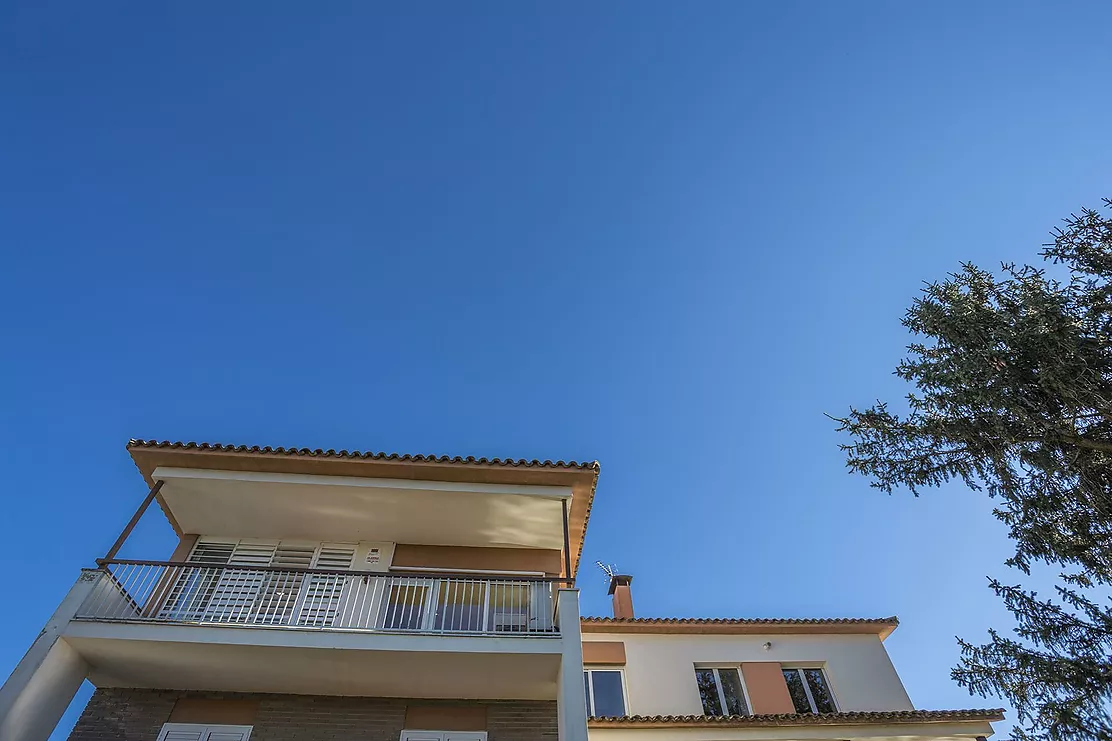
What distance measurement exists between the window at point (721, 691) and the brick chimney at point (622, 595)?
2.08 meters

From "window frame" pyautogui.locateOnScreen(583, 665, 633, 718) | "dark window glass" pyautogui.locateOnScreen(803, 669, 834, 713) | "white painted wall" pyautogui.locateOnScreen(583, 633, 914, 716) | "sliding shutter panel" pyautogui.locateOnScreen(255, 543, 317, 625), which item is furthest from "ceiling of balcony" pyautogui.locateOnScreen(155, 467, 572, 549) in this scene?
"dark window glass" pyautogui.locateOnScreen(803, 669, 834, 713)

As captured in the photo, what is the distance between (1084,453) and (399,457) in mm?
10231

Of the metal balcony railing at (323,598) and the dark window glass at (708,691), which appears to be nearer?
the metal balcony railing at (323,598)

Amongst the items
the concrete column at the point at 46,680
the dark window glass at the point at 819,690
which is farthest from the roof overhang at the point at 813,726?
the concrete column at the point at 46,680

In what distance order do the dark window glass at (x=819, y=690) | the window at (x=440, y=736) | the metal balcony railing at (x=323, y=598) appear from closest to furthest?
the window at (x=440, y=736) < the metal balcony railing at (x=323, y=598) < the dark window glass at (x=819, y=690)

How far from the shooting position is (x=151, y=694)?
29.2 feet

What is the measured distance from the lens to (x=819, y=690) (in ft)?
45.7

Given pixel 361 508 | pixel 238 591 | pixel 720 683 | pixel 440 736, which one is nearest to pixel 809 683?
pixel 720 683

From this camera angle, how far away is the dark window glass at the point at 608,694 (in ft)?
42.3

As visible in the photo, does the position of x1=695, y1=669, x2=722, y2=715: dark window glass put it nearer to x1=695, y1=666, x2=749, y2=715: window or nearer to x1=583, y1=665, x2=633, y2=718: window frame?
x1=695, y1=666, x2=749, y2=715: window

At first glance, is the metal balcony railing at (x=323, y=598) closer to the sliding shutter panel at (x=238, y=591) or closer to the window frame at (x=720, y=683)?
the sliding shutter panel at (x=238, y=591)

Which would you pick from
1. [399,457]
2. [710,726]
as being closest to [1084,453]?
[710,726]

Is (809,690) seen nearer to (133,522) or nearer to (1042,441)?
(1042,441)

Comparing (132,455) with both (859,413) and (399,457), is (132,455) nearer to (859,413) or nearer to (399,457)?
(399,457)
